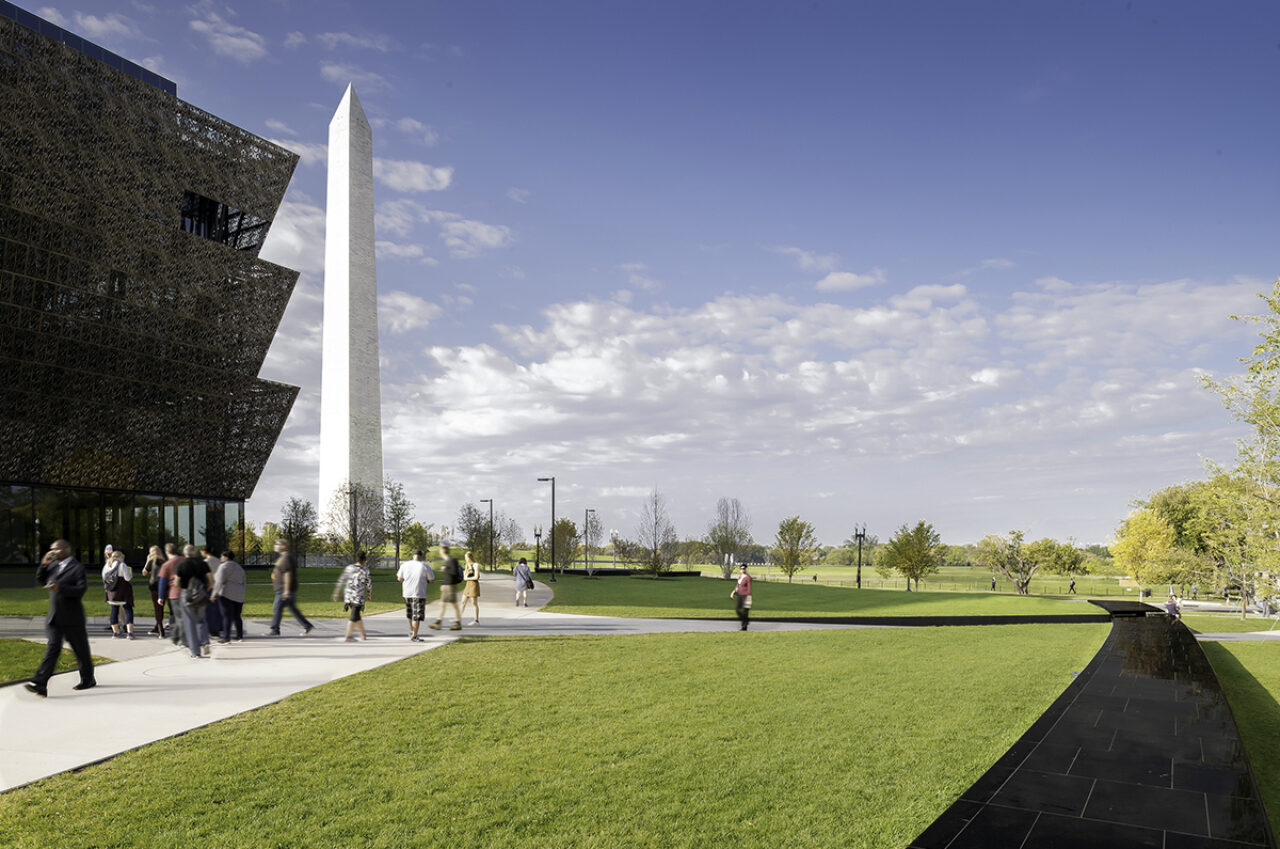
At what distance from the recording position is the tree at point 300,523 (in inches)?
2501

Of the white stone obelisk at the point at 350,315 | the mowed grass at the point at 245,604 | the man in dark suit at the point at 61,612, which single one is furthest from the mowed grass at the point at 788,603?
the white stone obelisk at the point at 350,315

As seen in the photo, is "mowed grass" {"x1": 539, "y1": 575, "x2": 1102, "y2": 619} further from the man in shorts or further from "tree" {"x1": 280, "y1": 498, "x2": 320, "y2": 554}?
"tree" {"x1": 280, "y1": 498, "x2": 320, "y2": 554}

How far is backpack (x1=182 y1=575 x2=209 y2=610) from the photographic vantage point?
42.1ft

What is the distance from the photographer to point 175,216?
4572cm

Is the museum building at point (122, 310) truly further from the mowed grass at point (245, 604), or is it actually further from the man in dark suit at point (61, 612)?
the man in dark suit at point (61, 612)

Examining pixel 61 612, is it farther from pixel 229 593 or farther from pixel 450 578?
pixel 450 578

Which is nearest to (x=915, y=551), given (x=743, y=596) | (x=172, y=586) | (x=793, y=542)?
(x=793, y=542)

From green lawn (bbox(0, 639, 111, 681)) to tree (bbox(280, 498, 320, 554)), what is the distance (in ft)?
169

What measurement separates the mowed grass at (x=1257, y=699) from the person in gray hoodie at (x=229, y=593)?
620 inches

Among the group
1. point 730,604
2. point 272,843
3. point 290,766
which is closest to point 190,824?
point 272,843

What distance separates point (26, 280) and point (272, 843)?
4514cm

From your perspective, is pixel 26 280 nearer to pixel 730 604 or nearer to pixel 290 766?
pixel 730 604

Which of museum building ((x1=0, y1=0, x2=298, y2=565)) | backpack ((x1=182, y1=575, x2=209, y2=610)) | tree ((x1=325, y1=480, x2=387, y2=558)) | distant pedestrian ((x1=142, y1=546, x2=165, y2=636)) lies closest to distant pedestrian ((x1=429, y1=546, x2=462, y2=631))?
backpack ((x1=182, y1=575, x2=209, y2=610))

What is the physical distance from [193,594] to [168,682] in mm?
2464
